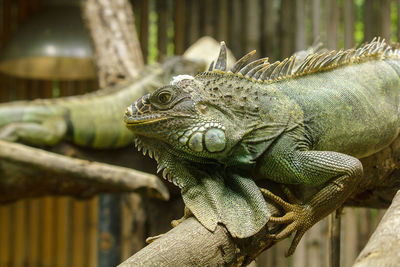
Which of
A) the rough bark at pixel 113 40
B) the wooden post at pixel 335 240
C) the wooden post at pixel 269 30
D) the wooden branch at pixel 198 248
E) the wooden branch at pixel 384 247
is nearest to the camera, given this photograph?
the wooden branch at pixel 384 247

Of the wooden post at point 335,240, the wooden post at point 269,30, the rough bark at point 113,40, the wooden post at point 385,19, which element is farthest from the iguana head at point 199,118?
the wooden post at point 269,30

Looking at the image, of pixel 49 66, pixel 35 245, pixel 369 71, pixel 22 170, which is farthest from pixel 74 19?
pixel 369 71

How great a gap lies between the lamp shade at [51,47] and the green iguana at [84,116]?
524 millimetres

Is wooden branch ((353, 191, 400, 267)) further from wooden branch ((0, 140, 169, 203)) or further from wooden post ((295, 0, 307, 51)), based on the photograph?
wooden post ((295, 0, 307, 51))

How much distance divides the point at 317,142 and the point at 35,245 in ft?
17.8

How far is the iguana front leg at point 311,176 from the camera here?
164 cm

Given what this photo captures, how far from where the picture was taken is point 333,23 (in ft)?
14.7

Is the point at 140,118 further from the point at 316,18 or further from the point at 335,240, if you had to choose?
the point at 316,18

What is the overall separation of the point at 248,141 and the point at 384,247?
0.70 meters

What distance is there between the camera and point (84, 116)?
435cm

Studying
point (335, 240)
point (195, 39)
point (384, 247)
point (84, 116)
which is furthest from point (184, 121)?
point (195, 39)

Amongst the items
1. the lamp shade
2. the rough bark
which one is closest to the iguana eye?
the rough bark

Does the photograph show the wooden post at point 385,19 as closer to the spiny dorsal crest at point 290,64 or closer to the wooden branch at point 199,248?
the spiny dorsal crest at point 290,64

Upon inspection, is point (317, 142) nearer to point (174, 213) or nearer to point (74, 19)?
point (174, 213)
